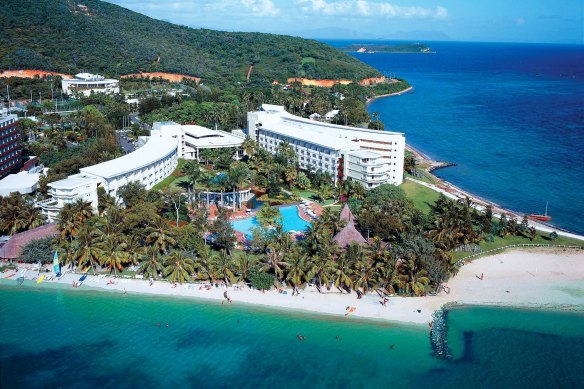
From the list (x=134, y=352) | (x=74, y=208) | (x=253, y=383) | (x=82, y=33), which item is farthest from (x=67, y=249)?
(x=82, y=33)

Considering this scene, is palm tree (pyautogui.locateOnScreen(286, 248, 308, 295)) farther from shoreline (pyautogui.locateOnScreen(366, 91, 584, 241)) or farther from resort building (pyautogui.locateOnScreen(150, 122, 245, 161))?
resort building (pyautogui.locateOnScreen(150, 122, 245, 161))

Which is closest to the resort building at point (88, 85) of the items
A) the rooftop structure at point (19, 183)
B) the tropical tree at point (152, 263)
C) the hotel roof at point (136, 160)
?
the hotel roof at point (136, 160)

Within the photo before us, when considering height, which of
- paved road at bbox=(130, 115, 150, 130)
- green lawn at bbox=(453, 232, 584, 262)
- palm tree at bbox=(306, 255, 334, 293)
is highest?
paved road at bbox=(130, 115, 150, 130)

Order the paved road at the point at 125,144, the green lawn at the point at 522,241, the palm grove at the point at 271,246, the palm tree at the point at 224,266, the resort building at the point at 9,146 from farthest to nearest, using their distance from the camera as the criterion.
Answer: the paved road at the point at 125,144, the resort building at the point at 9,146, the green lawn at the point at 522,241, the palm tree at the point at 224,266, the palm grove at the point at 271,246

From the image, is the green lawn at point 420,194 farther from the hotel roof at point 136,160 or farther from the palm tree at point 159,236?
the hotel roof at point 136,160

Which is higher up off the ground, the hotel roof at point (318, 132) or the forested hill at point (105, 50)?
the forested hill at point (105, 50)

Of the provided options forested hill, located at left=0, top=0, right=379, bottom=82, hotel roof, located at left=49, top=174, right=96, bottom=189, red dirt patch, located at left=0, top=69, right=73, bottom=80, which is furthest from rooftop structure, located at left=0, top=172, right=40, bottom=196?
forested hill, located at left=0, top=0, right=379, bottom=82
